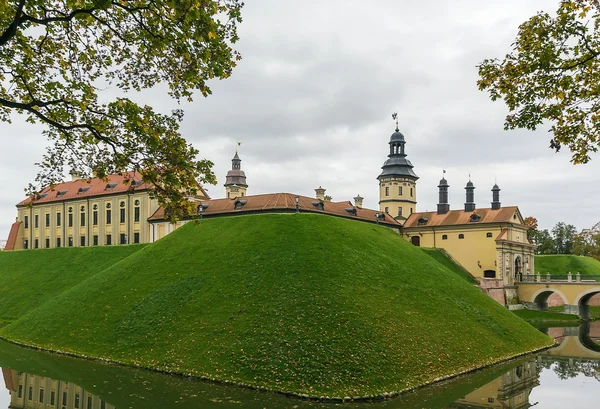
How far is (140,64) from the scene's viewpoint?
13.1 meters

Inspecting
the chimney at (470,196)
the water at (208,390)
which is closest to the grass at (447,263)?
the chimney at (470,196)

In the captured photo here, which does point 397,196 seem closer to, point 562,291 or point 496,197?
point 496,197

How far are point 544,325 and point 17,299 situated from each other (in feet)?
187

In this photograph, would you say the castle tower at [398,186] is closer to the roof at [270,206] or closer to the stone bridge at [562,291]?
the roof at [270,206]

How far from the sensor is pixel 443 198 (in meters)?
81.0

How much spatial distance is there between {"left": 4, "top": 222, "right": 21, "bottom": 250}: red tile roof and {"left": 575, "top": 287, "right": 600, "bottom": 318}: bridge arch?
82.0m

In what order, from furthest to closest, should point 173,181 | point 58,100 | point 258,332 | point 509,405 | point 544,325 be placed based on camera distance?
point 544,325
point 258,332
point 509,405
point 58,100
point 173,181

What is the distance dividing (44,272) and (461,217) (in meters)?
56.9

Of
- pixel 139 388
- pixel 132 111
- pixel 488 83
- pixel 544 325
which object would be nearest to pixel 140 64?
pixel 132 111

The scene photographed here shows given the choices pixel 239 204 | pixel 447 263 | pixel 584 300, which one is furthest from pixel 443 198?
pixel 239 204

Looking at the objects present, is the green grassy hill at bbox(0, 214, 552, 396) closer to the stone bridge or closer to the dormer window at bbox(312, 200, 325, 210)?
the dormer window at bbox(312, 200, 325, 210)

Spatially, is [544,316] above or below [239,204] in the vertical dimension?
below

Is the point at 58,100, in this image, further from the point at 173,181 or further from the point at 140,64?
the point at 173,181

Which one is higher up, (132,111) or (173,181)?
(132,111)
